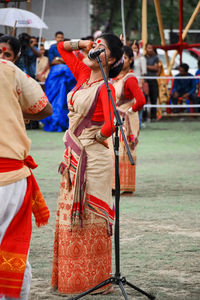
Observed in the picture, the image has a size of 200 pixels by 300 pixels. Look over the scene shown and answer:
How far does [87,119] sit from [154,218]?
8.39ft

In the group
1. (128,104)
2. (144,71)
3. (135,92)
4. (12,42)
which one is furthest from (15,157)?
(144,71)

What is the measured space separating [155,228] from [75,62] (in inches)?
85.0

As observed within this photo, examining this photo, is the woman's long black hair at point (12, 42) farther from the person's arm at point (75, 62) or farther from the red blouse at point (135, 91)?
the red blouse at point (135, 91)

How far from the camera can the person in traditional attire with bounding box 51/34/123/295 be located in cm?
491

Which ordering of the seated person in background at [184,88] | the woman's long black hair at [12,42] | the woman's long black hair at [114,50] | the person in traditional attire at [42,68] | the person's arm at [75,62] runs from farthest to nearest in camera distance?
the seated person in background at [184,88], the person in traditional attire at [42,68], the person's arm at [75,62], the woman's long black hair at [114,50], the woman's long black hair at [12,42]

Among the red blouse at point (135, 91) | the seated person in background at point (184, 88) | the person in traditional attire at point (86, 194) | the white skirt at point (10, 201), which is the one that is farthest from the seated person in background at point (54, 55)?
the white skirt at point (10, 201)

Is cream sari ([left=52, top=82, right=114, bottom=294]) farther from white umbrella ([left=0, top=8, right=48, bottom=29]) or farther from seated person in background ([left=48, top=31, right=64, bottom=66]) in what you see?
seated person in background ([left=48, top=31, right=64, bottom=66])

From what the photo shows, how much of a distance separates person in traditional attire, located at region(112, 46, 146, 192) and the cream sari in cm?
287

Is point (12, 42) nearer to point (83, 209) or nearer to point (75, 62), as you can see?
point (75, 62)

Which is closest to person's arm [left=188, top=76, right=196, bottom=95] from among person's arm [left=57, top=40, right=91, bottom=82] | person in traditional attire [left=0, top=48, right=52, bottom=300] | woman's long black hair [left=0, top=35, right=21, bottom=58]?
person's arm [left=57, top=40, right=91, bottom=82]

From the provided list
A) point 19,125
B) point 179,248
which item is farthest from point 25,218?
point 179,248

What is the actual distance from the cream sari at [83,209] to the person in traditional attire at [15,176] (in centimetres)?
102

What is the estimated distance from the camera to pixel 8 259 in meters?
3.79

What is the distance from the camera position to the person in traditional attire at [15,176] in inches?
145
